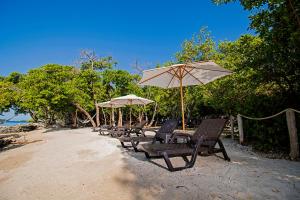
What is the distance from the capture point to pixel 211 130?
523 cm

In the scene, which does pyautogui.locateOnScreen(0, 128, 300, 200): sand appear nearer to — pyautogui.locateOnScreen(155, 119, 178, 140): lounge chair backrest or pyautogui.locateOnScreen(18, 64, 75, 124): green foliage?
pyautogui.locateOnScreen(155, 119, 178, 140): lounge chair backrest

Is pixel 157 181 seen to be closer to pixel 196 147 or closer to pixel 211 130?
pixel 196 147

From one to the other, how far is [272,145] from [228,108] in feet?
11.8

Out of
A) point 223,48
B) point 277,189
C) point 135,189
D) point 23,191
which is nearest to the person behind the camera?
point 277,189

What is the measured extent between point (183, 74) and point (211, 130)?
3.64 m

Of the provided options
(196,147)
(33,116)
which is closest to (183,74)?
(196,147)

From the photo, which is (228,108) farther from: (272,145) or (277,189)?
(277,189)

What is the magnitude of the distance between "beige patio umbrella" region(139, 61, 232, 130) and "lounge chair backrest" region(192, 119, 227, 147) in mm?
2269

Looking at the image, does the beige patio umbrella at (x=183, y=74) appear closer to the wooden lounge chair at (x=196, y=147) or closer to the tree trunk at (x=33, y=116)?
the wooden lounge chair at (x=196, y=147)

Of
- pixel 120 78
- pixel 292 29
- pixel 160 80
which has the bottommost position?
pixel 160 80

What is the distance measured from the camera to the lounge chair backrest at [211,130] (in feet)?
16.3

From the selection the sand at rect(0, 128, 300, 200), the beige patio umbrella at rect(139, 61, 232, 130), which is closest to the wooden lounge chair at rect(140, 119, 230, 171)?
the sand at rect(0, 128, 300, 200)

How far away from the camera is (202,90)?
18266 millimetres

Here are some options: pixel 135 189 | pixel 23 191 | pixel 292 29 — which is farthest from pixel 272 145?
pixel 23 191
